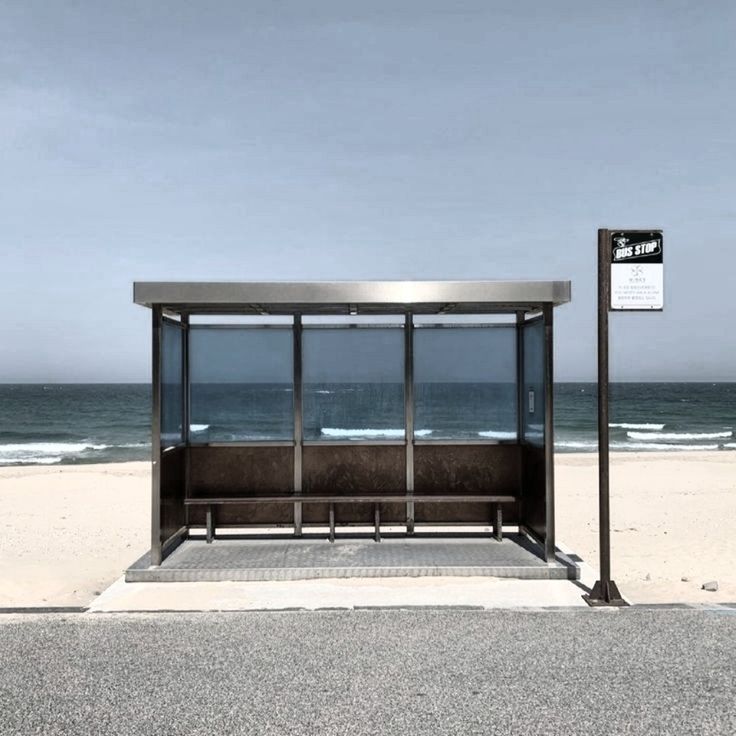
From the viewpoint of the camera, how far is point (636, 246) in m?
5.94

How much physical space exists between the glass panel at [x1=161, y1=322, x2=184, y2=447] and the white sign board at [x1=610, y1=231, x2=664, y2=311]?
3647mm

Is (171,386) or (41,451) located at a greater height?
(171,386)

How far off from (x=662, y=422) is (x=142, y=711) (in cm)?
4696

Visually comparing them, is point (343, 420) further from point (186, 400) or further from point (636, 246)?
point (636, 246)

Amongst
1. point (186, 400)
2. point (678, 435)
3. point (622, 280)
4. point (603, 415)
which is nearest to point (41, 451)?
point (186, 400)

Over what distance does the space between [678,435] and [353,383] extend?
34111mm

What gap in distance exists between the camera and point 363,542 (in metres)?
7.70

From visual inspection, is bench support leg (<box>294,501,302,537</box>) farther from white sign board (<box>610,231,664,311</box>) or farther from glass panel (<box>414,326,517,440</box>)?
white sign board (<box>610,231,664,311</box>)

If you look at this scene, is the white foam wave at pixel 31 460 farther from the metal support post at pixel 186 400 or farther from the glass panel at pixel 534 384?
the glass panel at pixel 534 384

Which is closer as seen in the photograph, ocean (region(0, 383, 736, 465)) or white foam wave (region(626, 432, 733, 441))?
ocean (region(0, 383, 736, 465))

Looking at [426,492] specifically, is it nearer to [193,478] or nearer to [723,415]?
[193,478]

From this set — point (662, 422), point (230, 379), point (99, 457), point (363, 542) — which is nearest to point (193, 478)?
point (230, 379)

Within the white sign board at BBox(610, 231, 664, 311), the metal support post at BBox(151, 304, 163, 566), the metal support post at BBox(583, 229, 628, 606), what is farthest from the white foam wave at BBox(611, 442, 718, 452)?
the metal support post at BBox(151, 304, 163, 566)

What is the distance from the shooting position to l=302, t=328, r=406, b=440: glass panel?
7.94 m
